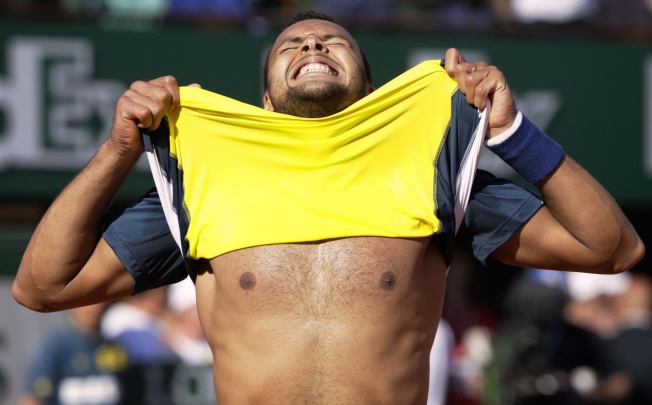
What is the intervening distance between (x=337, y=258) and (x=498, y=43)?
19.9ft

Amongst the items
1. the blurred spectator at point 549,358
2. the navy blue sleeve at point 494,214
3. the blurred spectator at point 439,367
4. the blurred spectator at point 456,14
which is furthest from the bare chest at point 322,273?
the blurred spectator at point 456,14

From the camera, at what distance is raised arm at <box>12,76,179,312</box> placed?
12.3 feet

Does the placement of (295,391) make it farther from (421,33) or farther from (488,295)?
(488,295)

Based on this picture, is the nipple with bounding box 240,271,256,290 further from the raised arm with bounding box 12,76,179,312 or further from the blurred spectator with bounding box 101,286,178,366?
the blurred spectator with bounding box 101,286,178,366

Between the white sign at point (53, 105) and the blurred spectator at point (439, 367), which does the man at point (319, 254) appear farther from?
the white sign at point (53, 105)

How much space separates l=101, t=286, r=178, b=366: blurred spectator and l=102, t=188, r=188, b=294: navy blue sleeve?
4.09 metres

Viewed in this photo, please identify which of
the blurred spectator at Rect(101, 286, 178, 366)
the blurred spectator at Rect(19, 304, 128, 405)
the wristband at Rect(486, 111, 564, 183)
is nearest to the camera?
the wristband at Rect(486, 111, 564, 183)

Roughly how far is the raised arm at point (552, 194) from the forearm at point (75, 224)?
1145 mm

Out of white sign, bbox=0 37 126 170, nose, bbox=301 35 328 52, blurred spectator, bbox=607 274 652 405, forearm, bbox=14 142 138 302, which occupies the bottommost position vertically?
blurred spectator, bbox=607 274 652 405

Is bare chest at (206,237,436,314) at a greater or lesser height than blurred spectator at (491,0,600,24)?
lesser

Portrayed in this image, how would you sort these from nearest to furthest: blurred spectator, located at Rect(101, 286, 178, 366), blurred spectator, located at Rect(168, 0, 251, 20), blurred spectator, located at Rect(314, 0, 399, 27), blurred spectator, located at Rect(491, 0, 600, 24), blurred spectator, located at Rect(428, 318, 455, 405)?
blurred spectator, located at Rect(428, 318, 455, 405)
blurred spectator, located at Rect(101, 286, 178, 366)
blurred spectator, located at Rect(168, 0, 251, 20)
blurred spectator, located at Rect(314, 0, 399, 27)
blurred spectator, located at Rect(491, 0, 600, 24)

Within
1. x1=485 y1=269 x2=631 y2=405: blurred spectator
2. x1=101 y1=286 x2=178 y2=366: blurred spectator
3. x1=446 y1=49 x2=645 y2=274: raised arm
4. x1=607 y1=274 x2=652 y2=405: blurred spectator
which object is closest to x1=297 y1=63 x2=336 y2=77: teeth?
x1=446 y1=49 x2=645 y2=274: raised arm

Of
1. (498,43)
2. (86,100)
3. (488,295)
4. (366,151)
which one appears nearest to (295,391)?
(366,151)

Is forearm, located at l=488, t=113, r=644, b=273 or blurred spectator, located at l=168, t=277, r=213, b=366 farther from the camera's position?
blurred spectator, located at l=168, t=277, r=213, b=366
